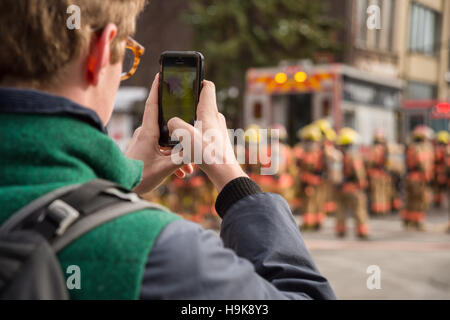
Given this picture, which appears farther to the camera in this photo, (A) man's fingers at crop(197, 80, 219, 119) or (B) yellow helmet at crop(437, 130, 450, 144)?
(B) yellow helmet at crop(437, 130, 450, 144)

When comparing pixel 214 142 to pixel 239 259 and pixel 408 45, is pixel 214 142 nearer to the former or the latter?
pixel 239 259

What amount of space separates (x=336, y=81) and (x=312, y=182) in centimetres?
303

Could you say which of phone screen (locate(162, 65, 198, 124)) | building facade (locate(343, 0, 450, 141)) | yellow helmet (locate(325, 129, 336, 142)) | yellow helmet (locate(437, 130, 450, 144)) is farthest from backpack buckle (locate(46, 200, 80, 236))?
building facade (locate(343, 0, 450, 141))

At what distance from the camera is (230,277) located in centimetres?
103

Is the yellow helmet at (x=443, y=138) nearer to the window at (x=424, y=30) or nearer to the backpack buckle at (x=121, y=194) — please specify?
the window at (x=424, y=30)

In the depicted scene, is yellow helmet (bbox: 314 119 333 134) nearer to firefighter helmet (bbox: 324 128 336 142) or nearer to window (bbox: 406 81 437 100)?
firefighter helmet (bbox: 324 128 336 142)

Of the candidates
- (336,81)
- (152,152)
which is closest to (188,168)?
(152,152)

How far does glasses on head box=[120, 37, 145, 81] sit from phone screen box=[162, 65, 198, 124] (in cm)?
15

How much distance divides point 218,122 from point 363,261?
7415 millimetres

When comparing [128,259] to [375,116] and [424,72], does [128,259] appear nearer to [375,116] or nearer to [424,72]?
[375,116]

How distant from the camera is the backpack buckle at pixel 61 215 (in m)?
0.94

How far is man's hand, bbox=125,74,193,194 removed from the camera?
156 centimetres

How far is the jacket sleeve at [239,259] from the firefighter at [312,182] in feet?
36.9
